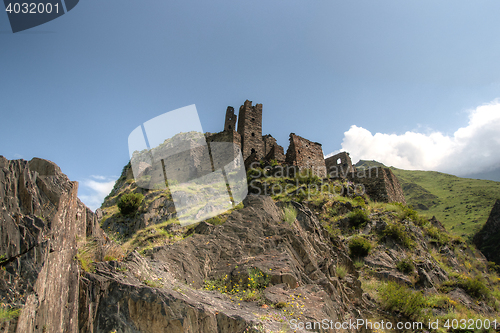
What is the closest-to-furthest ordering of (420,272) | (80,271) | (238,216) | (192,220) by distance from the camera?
(80,271), (238,216), (420,272), (192,220)

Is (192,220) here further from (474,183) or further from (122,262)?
(474,183)

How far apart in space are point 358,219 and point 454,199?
2660 inches

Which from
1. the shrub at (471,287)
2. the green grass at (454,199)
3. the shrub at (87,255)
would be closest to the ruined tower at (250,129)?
the shrub at (471,287)

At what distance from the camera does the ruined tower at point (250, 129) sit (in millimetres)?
29750

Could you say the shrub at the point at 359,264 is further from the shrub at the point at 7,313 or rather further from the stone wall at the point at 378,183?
the shrub at the point at 7,313

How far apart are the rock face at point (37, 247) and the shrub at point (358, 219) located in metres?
15.8

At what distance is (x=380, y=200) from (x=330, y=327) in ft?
67.5

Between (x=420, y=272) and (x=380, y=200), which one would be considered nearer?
(x=420, y=272)

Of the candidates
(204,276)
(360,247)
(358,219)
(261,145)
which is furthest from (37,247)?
(261,145)

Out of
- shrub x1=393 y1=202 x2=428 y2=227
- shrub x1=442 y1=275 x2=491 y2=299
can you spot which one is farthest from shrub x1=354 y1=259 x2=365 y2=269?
Result: shrub x1=393 y1=202 x2=428 y2=227

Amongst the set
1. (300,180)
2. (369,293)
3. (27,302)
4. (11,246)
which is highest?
(300,180)

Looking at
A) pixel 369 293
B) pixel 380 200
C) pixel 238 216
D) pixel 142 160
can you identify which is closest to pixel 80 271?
pixel 238 216

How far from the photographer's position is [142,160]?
4069 cm

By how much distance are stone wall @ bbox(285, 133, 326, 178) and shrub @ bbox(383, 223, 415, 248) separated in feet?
37.1
